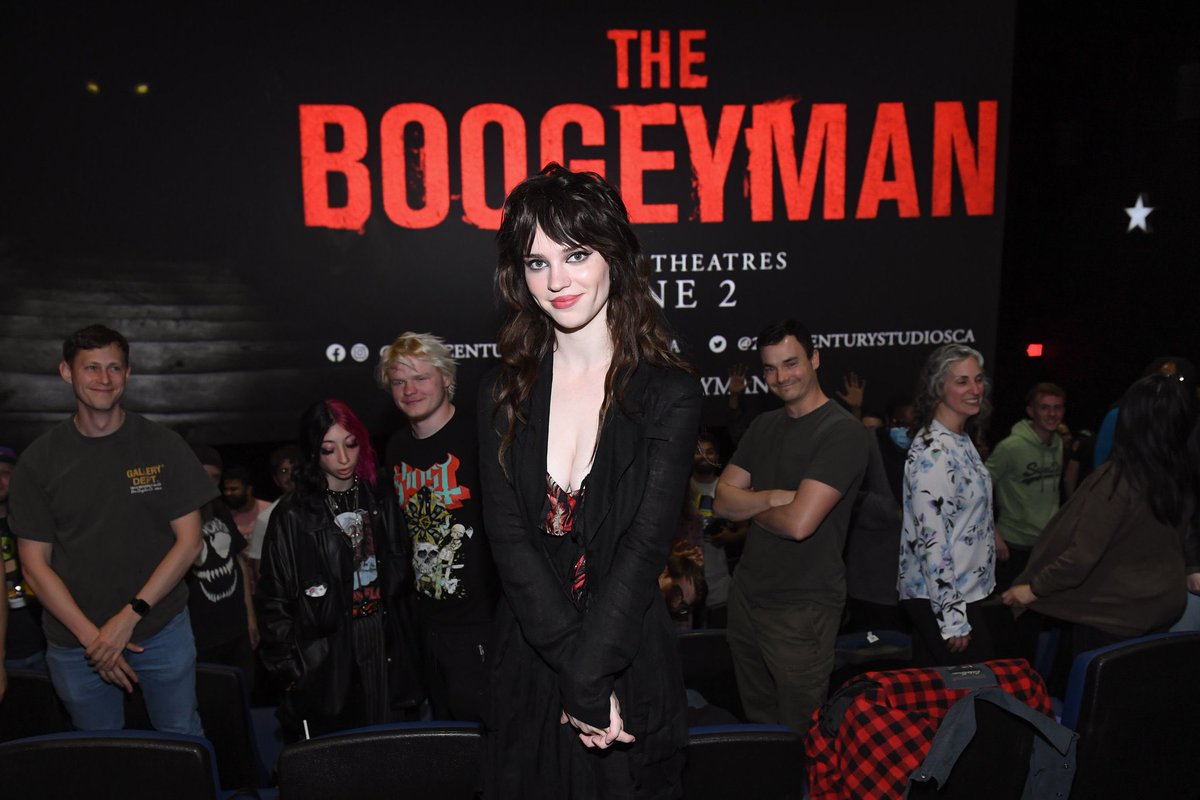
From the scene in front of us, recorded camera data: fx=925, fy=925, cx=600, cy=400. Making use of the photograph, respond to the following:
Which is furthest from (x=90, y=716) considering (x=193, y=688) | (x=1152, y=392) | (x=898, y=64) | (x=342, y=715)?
(x=898, y=64)

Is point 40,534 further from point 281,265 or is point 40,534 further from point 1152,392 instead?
point 1152,392

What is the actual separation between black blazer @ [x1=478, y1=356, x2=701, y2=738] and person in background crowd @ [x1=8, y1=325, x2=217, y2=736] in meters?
1.56

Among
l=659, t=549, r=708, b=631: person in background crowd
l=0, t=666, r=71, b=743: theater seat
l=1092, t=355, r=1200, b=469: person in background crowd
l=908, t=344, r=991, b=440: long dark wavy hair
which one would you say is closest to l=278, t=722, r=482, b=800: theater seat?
l=0, t=666, r=71, b=743: theater seat

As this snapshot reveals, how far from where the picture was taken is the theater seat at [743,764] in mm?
1858

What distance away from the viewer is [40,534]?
2568mm

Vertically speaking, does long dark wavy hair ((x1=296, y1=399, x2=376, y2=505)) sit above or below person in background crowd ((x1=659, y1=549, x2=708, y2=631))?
above

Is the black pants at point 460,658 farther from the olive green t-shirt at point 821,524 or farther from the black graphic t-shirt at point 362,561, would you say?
the olive green t-shirt at point 821,524

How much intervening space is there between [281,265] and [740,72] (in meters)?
2.71

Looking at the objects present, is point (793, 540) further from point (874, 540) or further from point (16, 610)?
point (16, 610)

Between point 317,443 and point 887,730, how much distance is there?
1719 mm

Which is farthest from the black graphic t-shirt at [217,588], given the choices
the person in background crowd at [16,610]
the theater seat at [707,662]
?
the theater seat at [707,662]

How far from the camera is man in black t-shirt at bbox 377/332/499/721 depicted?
270 cm

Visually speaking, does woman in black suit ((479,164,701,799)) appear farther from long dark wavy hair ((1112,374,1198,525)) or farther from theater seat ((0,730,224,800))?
long dark wavy hair ((1112,374,1198,525))

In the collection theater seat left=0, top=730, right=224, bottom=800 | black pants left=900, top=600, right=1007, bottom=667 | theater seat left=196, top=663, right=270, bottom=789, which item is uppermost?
theater seat left=0, top=730, right=224, bottom=800
